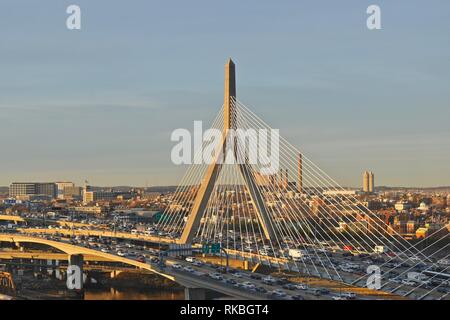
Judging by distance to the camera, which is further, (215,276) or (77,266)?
(77,266)

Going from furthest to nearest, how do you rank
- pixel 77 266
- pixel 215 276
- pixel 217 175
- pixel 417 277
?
1. pixel 77 266
2. pixel 217 175
3. pixel 215 276
4. pixel 417 277

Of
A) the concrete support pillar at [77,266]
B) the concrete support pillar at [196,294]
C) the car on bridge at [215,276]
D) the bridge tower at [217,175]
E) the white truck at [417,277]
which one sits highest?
the bridge tower at [217,175]

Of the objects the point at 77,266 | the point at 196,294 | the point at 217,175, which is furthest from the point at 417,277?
the point at 77,266

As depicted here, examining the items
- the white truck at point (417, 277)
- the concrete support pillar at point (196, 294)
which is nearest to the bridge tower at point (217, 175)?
the concrete support pillar at point (196, 294)

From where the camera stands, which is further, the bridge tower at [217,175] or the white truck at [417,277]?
the bridge tower at [217,175]

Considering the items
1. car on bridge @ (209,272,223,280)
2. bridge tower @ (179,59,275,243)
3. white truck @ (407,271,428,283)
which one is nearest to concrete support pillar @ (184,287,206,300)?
car on bridge @ (209,272,223,280)

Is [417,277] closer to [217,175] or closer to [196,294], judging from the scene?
[196,294]

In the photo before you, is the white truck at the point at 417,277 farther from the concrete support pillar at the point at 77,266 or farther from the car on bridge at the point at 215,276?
the concrete support pillar at the point at 77,266

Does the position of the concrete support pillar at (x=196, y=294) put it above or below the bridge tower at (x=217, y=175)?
below
